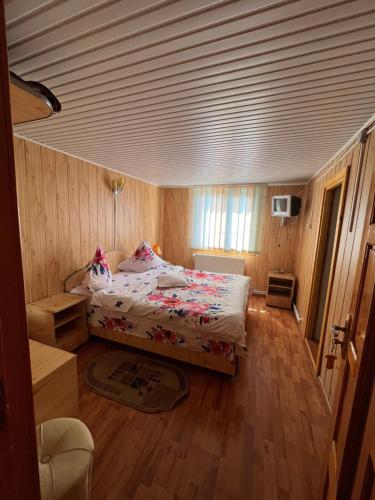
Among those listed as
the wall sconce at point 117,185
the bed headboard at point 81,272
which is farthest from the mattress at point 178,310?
the wall sconce at point 117,185

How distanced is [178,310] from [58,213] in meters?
1.89

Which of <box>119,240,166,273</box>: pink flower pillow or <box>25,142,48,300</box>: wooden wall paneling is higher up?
<box>25,142,48,300</box>: wooden wall paneling

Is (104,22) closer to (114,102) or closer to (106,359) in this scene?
(114,102)

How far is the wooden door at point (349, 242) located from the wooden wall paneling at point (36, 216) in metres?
3.02

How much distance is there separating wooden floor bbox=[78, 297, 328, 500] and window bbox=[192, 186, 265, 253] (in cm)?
273

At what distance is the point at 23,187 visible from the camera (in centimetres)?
225

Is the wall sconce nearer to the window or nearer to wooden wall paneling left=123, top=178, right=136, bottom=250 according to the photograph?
wooden wall paneling left=123, top=178, right=136, bottom=250

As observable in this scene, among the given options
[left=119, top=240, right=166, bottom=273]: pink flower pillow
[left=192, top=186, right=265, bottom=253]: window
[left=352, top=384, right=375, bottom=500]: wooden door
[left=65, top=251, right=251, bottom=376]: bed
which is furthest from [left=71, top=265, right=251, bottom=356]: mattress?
[left=192, top=186, right=265, bottom=253]: window

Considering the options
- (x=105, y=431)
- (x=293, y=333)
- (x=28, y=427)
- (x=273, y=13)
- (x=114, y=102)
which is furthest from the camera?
(x=293, y=333)

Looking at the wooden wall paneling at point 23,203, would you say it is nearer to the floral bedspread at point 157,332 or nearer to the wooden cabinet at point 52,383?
the floral bedspread at point 157,332

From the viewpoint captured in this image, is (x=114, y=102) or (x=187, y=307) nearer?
(x=114, y=102)

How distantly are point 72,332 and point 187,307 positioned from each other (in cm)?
142

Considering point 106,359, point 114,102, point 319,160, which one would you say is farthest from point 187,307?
point 319,160

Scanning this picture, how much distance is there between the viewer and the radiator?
14.8 feet
